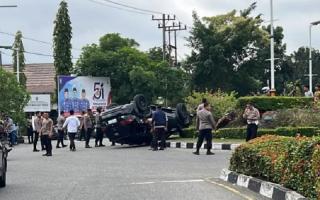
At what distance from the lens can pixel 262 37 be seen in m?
54.8

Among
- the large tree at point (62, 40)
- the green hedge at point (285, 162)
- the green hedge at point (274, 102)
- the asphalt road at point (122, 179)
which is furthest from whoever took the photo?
the large tree at point (62, 40)

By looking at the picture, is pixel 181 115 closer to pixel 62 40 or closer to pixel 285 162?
pixel 285 162

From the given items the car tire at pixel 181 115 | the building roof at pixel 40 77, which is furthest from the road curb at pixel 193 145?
the building roof at pixel 40 77

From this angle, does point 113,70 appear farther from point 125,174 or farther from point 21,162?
point 125,174

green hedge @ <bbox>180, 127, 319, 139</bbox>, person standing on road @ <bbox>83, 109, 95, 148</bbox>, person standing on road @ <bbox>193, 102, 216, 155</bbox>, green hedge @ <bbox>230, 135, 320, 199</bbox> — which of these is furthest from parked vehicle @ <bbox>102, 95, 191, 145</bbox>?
green hedge @ <bbox>230, 135, 320, 199</bbox>

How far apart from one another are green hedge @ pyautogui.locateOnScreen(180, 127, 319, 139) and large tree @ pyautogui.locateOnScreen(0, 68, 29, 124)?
1413 cm

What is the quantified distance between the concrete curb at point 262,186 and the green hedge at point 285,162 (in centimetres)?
12

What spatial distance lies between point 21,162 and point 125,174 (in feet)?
20.8

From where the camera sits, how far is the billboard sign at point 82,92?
53.0m

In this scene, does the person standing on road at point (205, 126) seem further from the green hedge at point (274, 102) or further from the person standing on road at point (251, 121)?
the green hedge at point (274, 102)

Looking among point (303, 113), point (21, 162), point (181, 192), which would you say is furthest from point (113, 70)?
point (181, 192)

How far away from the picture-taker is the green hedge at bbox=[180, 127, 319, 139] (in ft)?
85.4

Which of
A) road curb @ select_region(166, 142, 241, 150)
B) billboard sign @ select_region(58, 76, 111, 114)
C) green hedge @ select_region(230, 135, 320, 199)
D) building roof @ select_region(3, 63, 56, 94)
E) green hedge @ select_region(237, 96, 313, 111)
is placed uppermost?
building roof @ select_region(3, 63, 56, 94)

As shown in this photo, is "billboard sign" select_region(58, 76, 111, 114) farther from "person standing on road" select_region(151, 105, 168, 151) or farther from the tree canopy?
"person standing on road" select_region(151, 105, 168, 151)
